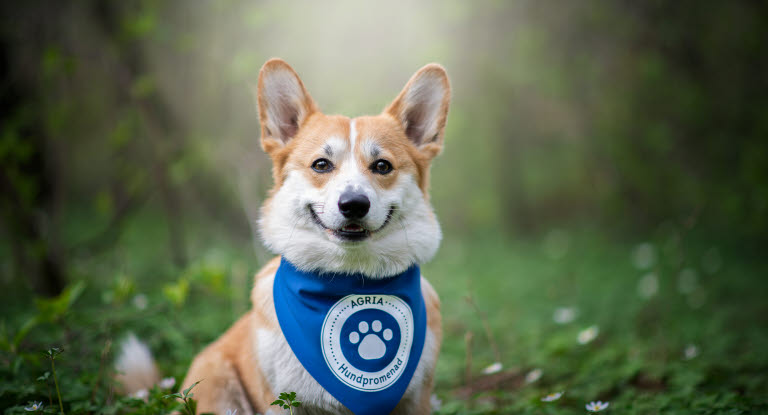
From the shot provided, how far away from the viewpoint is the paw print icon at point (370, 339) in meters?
2.37

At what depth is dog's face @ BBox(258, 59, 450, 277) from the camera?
244 cm

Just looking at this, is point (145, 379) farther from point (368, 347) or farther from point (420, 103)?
point (420, 103)

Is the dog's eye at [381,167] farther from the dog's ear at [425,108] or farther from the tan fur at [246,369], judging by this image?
the tan fur at [246,369]

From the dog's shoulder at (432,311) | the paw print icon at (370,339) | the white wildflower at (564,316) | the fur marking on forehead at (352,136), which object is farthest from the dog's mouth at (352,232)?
the white wildflower at (564,316)

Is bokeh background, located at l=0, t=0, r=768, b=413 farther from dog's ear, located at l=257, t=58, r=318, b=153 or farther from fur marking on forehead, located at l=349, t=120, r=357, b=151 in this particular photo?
dog's ear, located at l=257, t=58, r=318, b=153

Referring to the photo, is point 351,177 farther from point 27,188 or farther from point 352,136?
point 27,188

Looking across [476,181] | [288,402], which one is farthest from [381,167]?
[476,181]

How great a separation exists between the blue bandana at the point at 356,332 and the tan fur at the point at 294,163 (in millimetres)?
146

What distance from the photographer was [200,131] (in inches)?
275

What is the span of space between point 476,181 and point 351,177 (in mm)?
9189

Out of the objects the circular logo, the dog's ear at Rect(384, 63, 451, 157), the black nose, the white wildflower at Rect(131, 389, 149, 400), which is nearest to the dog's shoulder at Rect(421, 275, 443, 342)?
the circular logo

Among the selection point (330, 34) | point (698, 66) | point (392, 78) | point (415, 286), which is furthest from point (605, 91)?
point (415, 286)

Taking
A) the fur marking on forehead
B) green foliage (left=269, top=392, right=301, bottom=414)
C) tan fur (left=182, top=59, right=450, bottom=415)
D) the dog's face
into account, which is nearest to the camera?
green foliage (left=269, top=392, right=301, bottom=414)

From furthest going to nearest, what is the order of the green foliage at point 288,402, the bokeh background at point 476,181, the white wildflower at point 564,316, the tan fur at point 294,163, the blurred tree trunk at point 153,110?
the blurred tree trunk at point 153,110
the white wildflower at point 564,316
the bokeh background at point 476,181
the tan fur at point 294,163
the green foliage at point 288,402
